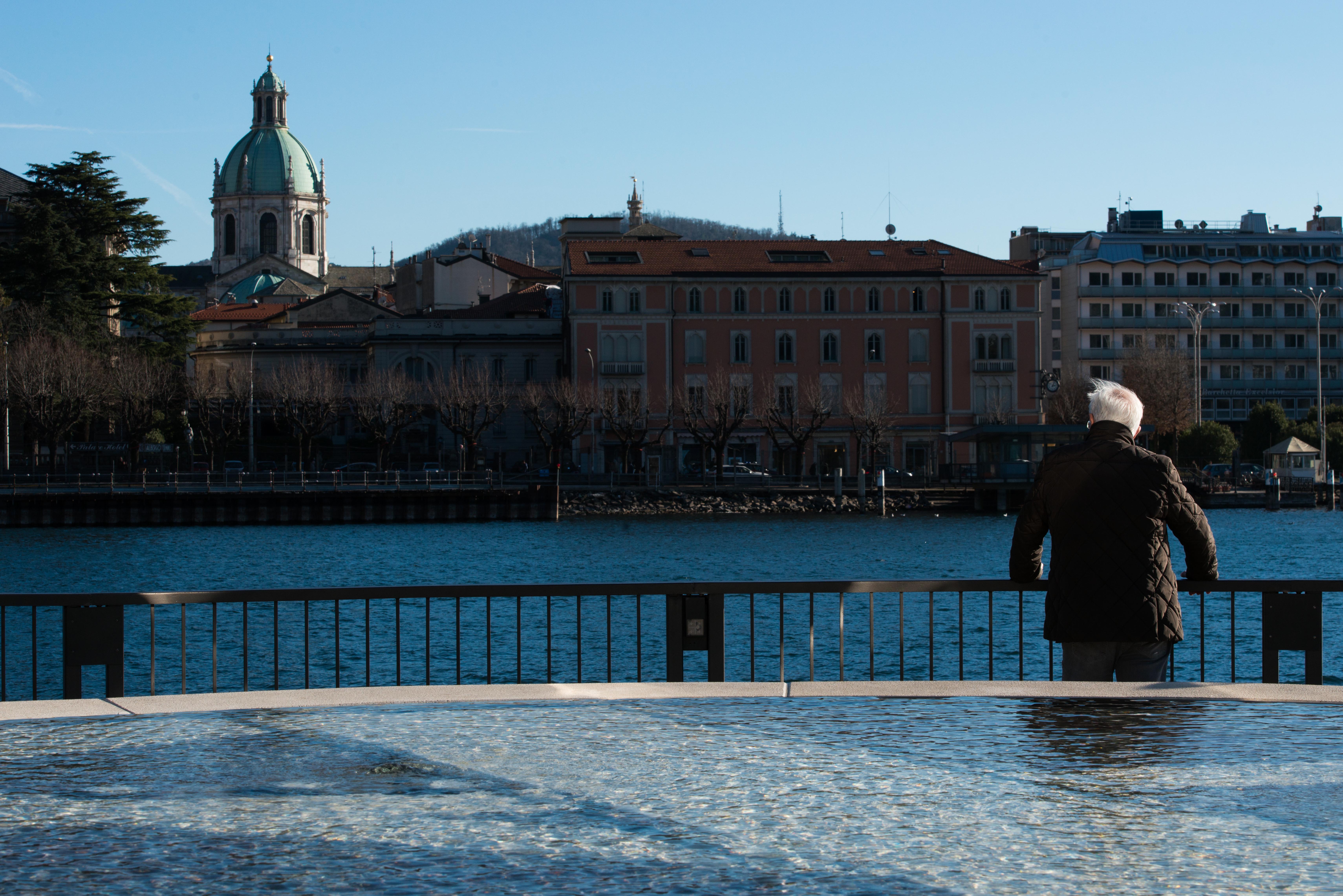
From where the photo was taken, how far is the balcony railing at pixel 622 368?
73500 millimetres

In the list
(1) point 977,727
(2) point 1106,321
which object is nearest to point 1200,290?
(2) point 1106,321

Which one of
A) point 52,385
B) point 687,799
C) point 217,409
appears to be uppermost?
point 52,385

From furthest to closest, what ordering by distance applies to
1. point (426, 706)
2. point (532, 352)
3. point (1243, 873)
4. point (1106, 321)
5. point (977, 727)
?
point (1106, 321) → point (532, 352) → point (426, 706) → point (977, 727) → point (1243, 873)

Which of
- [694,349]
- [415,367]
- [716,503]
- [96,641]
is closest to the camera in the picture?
[96,641]

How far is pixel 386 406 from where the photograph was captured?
7206cm

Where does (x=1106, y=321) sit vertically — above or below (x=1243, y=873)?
above

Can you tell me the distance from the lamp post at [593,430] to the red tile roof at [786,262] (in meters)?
4.02

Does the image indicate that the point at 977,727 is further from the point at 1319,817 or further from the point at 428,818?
the point at 428,818

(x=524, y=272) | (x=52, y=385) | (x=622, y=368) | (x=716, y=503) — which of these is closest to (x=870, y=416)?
(x=716, y=503)

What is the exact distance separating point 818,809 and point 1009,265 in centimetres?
7215

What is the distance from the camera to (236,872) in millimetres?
4621

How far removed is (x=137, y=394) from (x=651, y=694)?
61299 millimetres

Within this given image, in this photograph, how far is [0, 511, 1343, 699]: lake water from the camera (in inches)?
838

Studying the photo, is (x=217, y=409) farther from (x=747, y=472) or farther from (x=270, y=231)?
(x=270, y=231)
